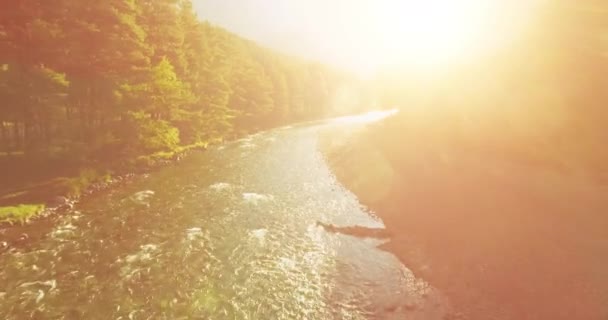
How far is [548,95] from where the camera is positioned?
92.6 ft

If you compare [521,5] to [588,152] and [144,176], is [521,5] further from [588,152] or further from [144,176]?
[144,176]

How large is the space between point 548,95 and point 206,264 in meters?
27.0

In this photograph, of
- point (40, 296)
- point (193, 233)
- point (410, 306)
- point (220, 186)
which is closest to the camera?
point (40, 296)

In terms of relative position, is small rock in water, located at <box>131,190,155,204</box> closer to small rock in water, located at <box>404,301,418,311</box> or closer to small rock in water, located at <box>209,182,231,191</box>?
small rock in water, located at <box>209,182,231,191</box>

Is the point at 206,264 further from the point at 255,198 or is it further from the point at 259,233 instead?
the point at 255,198

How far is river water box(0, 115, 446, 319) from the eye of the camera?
1495cm

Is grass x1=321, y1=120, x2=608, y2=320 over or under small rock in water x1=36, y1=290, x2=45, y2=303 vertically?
over

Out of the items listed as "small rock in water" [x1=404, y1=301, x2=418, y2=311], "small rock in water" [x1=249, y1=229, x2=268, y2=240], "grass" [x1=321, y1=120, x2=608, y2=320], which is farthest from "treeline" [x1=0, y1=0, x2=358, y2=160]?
"small rock in water" [x1=404, y1=301, x2=418, y2=311]

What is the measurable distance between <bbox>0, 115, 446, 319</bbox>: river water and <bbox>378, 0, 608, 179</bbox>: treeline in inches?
594

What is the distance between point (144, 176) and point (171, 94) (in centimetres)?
938

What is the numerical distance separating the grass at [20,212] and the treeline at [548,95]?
3461 centimetres

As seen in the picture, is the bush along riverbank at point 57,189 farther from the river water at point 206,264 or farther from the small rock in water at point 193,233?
the small rock in water at point 193,233

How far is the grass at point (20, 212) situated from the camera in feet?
68.3

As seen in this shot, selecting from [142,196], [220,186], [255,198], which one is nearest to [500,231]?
[255,198]
